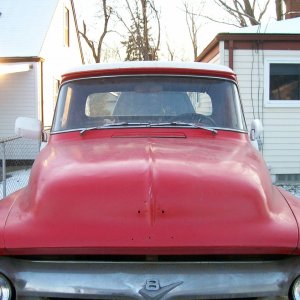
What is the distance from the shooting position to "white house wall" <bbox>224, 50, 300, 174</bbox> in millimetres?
10945

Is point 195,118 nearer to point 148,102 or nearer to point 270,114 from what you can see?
point 148,102

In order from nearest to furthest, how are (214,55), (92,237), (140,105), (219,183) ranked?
(92,237) → (219,183) → (140,105) → (214,55)

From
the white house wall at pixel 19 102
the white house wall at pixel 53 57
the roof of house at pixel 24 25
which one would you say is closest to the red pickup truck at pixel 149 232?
the white house wall at pixel 19 102

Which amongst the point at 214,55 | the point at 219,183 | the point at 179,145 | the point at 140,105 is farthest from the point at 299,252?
the point at 214,55

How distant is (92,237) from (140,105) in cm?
176

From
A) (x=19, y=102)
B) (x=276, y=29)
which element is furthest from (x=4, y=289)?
(x=19, y=102)

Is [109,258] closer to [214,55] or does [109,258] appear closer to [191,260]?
[191,260]

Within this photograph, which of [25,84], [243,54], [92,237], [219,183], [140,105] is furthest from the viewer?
[25,84]

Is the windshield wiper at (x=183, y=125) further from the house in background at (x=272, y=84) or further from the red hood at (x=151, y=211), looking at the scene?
the house in background at (x=272, y=84)

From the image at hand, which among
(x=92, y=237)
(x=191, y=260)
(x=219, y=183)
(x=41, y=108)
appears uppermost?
(x=219, y=183)

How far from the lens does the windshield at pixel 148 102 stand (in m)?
3.82

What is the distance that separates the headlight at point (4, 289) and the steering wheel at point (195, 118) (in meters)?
1.89

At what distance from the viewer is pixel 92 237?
229 cm

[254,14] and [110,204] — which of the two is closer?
[110,204]
